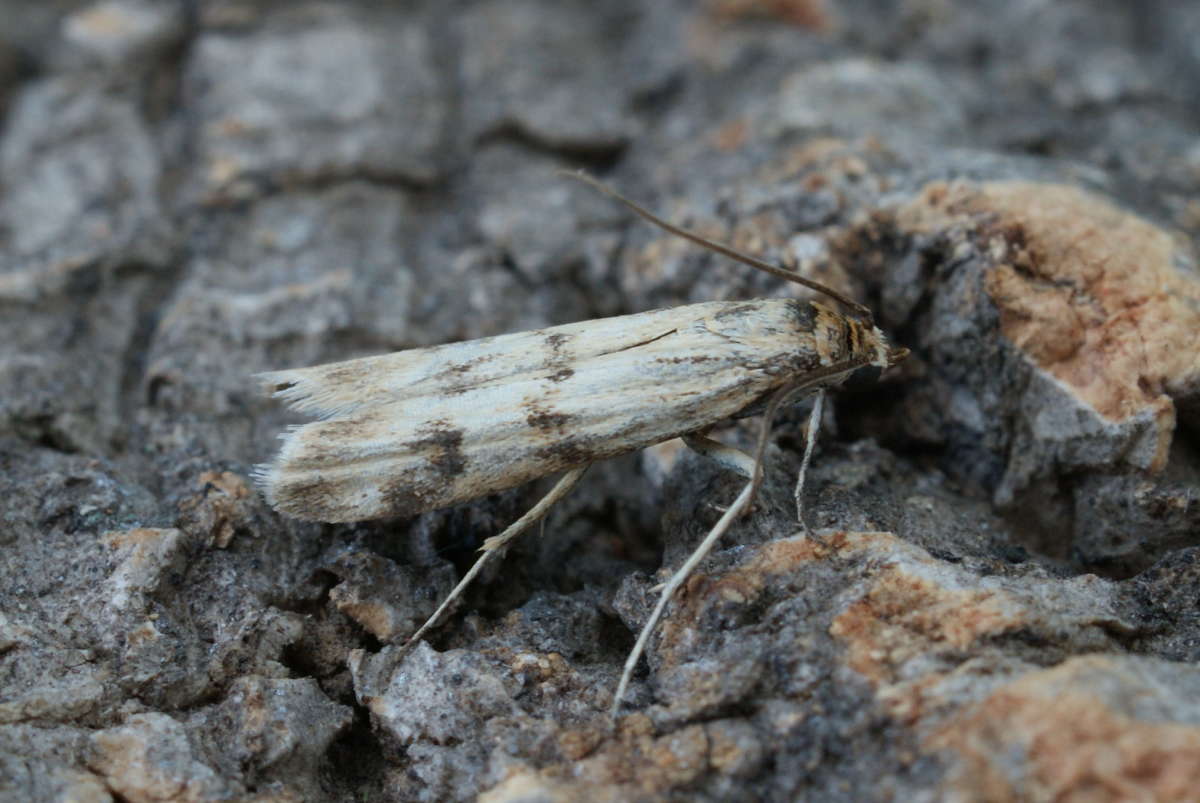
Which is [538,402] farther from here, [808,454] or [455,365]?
[808,454]

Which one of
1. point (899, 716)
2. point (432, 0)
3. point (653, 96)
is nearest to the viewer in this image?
point (899, 716)

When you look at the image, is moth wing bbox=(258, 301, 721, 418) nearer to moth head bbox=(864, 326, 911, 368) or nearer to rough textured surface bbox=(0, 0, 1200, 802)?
rough textured surface bbox=(0, 0, 1200, 802)

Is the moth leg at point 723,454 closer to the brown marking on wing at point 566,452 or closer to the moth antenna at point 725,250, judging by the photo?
the brown marking on wing at point 566,452

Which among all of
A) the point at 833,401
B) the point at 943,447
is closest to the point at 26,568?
the point at 833,401

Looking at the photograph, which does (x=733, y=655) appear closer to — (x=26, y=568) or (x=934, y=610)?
(x=934, y=610)

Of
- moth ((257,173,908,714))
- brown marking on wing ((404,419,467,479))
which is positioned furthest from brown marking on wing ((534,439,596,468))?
brown marking on wing ((404,419,467,479))

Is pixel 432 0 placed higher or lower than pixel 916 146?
higher
